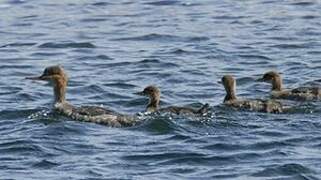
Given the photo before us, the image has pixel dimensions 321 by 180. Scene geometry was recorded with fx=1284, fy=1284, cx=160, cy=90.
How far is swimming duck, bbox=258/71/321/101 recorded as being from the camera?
19734mm

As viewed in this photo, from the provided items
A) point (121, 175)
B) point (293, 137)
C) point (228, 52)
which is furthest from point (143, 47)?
point (121, 175)

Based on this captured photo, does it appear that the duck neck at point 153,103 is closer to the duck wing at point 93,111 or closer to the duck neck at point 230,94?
the duck wing at point 93,111

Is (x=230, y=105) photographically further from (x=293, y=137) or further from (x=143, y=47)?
(x=143, y=47)

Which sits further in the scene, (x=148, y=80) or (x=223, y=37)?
(x=223, y=37)

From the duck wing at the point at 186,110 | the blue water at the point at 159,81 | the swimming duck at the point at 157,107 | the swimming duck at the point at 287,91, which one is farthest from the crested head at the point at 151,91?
the swimming duck at the point at 287,91

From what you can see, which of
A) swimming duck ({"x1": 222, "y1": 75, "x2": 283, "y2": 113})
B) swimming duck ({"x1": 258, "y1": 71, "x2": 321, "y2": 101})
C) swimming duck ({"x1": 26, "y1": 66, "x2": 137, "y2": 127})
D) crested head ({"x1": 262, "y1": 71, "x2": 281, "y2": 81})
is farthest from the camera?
crested head ({"x1": 262, "y1": 71, "x2": 281, "y2": 81})

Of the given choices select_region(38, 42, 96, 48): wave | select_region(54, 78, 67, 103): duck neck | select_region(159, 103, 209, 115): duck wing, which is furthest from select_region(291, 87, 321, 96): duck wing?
select_region(38, 42, 96, 48): wave

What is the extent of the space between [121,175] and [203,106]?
3304 millimetres

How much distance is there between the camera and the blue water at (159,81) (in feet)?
52.8

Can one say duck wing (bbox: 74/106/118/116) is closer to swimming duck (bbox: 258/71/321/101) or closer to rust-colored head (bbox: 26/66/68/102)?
rust-colored head (bbox: 26/66/68/102)

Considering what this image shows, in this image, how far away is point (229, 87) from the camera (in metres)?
19.9

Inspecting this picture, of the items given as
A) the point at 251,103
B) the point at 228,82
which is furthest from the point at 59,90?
the point at 251,103

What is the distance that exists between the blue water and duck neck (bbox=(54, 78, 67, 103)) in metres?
0.29

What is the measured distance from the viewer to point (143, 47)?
2511 centimetres
